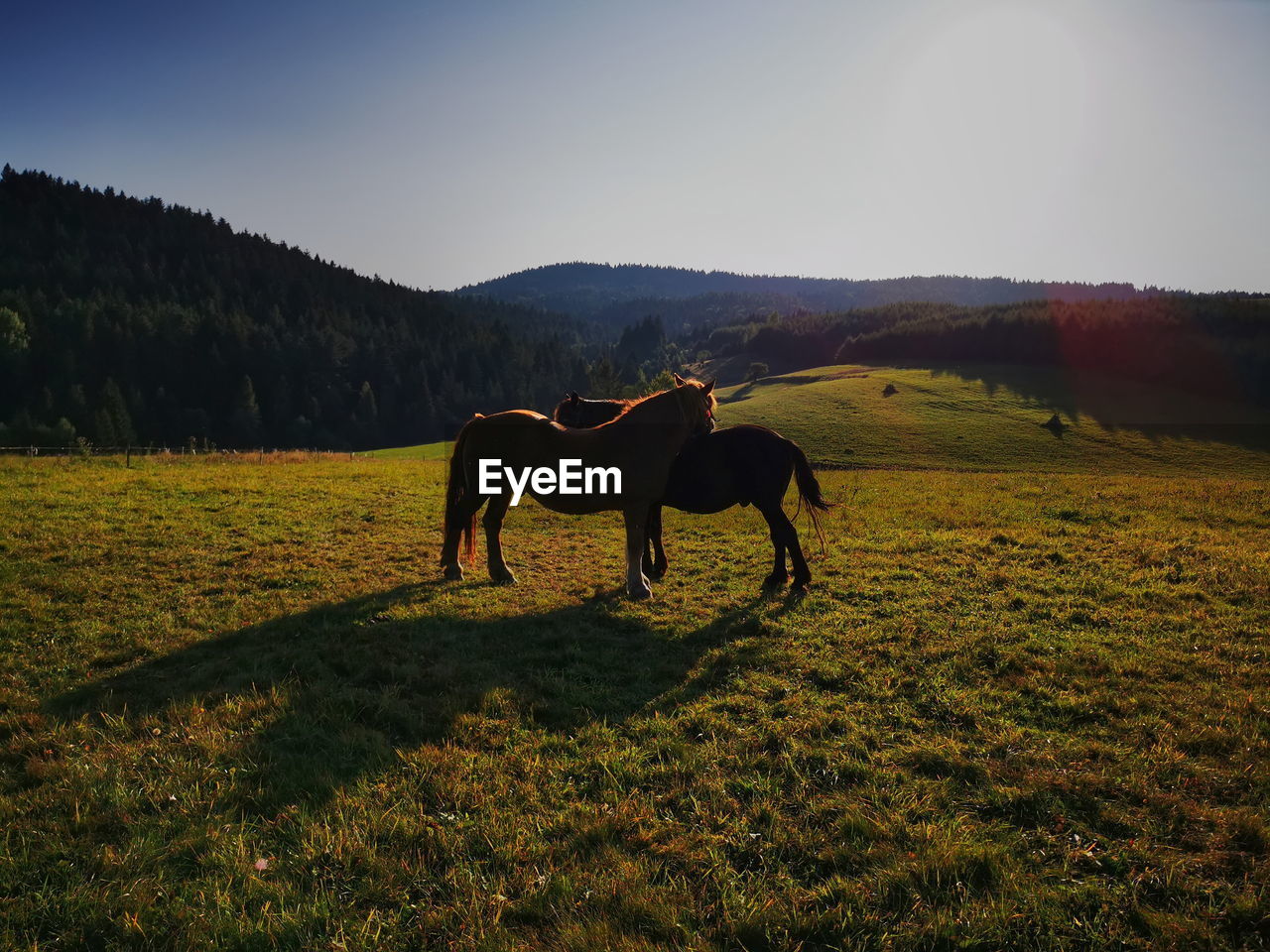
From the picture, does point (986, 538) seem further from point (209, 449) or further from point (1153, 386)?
point (1153, 386)

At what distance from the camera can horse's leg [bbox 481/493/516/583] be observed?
27.2ft

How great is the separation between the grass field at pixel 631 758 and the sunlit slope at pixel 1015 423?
3249 centimetres

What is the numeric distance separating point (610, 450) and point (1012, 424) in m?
51.9

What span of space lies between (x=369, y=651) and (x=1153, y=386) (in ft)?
277

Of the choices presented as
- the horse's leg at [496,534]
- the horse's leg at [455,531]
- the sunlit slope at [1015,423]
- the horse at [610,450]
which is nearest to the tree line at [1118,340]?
Answer: the sunlit slope at [1015,423]

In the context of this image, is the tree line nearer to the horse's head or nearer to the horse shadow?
the horse's head

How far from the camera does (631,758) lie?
395 cm

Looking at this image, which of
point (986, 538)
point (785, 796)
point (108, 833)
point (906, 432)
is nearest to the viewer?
point (108, 833)

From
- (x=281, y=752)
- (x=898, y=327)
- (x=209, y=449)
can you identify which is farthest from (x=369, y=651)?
(x=898, y=327)

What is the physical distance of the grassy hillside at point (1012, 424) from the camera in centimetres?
3816

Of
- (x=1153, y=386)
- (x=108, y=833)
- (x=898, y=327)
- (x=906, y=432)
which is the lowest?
(x=108, y=833)

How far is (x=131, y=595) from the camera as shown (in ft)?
23.7

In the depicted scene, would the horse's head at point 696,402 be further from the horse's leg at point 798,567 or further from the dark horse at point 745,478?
the horse's leg at point 798,567

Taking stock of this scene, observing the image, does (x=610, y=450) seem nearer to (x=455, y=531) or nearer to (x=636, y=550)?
(x=636, y=550)
